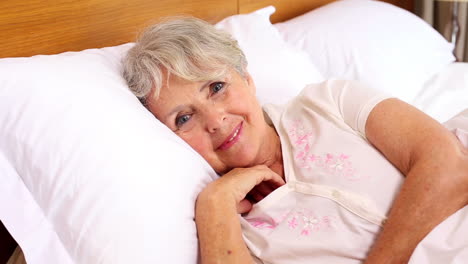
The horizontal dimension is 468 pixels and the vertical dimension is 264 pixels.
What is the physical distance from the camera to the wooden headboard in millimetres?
1260

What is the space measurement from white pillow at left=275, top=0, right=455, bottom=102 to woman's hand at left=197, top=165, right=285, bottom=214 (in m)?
0.73

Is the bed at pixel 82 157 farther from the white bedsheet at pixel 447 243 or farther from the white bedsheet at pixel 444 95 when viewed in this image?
the white bedsheet at pixel 444 95

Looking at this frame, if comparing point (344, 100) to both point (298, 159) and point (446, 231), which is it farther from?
point (446, 231)

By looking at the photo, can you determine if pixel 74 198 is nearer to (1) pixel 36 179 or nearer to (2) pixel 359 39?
(1) pixel 36 179

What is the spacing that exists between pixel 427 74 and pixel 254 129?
1013mm

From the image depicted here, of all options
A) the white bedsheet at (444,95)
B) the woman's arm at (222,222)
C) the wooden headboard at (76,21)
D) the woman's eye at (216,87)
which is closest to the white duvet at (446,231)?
the white bedsheet at (444,95)

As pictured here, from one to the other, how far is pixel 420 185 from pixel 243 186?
37 centimetres

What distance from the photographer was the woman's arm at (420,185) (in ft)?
3.28

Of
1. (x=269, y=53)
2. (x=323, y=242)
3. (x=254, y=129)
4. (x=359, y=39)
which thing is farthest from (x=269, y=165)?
(x=359, y=39)

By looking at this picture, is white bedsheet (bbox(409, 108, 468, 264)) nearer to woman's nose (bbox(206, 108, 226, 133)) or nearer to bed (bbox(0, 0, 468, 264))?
bed (bbox(0, 0, 468, 264))

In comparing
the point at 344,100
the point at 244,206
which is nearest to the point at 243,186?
the point at 244,206

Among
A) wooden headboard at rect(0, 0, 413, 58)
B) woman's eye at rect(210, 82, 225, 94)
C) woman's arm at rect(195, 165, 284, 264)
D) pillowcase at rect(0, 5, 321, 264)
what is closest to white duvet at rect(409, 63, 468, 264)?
woman's arm at rect(195, 165, 284, 264)

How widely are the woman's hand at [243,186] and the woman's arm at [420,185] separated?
286mm

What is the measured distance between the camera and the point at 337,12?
1931 millimetres
